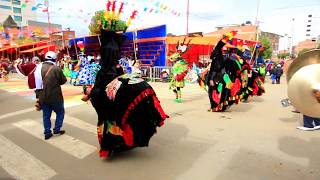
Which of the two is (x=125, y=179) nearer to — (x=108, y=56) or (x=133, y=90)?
(x=133, y=90)

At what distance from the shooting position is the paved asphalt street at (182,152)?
3475 millimetres

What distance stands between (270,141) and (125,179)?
2746 mm

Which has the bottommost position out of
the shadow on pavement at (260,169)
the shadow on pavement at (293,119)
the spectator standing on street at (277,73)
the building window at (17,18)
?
the shadow on pavement at (293,119)

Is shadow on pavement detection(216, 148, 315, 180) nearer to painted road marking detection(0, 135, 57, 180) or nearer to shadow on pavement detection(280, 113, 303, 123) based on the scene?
painted road marking detection(0, 135, 57, 180)

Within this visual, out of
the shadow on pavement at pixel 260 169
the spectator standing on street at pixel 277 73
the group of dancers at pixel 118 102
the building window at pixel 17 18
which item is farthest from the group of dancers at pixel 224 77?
the building window at pixel 17 18

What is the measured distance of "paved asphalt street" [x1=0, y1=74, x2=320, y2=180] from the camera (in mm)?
3475

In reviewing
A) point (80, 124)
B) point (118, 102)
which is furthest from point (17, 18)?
point (118, 102)

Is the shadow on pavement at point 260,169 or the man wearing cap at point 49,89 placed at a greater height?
the man wearing cap at point 49,89

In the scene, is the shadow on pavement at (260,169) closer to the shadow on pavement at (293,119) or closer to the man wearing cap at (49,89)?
the shadow on pavement at (293,119)

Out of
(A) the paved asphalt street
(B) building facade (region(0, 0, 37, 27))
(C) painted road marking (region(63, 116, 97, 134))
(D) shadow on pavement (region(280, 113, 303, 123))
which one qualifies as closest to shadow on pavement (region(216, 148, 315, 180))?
(A) the paved asphalt street

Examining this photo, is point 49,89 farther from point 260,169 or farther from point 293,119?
point 293,119

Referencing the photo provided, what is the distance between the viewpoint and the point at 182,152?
165 inches

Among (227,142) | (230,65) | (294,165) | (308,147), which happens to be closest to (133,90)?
(227,142)

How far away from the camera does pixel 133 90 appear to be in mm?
3602
